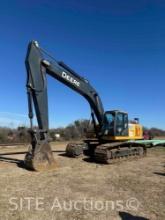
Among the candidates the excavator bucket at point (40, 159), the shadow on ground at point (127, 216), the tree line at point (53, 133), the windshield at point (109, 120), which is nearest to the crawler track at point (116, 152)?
the windshield at point (109, 120)

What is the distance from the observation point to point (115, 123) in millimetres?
15188

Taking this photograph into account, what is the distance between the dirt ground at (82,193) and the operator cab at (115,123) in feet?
11.3

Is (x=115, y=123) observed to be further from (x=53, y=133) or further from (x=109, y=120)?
(x=53, y=133)

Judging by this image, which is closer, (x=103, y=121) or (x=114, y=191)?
(x=114, y=191)

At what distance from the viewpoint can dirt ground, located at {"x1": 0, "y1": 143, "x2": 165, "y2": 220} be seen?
248 inches

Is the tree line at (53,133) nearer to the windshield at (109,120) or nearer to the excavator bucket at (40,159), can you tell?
the windshield at (109,120)

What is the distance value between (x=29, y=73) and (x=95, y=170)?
472 cm

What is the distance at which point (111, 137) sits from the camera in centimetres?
1529

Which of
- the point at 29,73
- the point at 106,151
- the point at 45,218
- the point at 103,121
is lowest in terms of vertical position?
the point at 45,218

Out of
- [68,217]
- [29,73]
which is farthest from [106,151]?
[68,217]

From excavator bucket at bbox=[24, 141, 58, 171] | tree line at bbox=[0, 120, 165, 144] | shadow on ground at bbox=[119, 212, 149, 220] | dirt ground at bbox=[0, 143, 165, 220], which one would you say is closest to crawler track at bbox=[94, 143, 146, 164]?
dirt ground at bbox=[0, 143, 165, 220]

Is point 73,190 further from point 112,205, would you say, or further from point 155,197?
point 155,197

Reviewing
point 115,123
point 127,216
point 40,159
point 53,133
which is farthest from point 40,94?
point 53,133

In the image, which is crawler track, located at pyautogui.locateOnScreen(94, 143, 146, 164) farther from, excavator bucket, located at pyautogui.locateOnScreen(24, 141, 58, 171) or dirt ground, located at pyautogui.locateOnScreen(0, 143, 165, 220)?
excavator bucket, located at pyautogui.locateOnScreen(24, 141, 58, 171)
